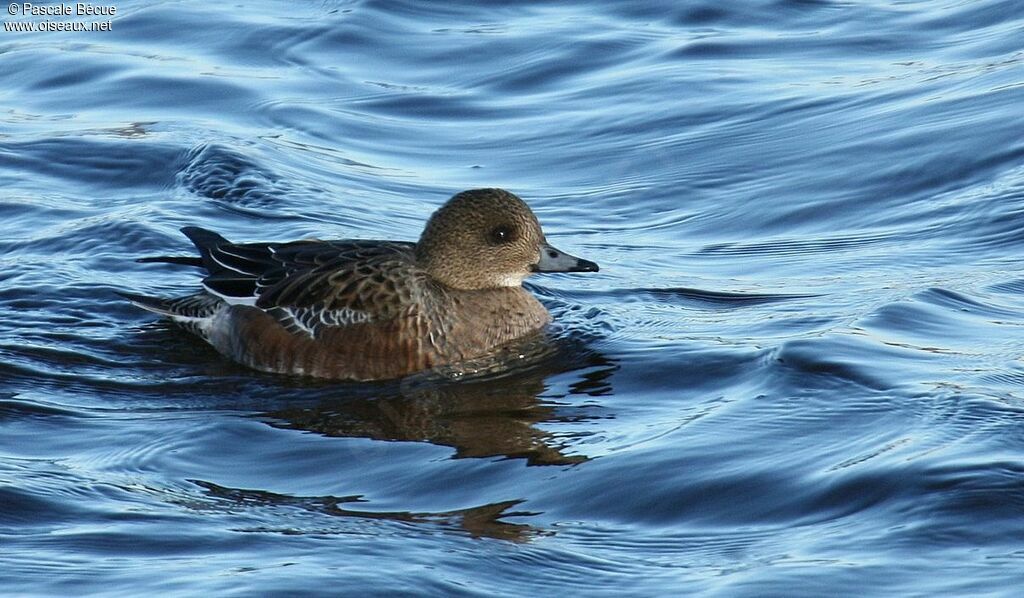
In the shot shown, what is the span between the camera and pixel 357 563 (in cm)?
603

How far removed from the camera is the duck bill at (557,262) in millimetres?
8906

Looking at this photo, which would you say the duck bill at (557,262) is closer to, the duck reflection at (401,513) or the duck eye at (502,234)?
the duck eye at (502,234)

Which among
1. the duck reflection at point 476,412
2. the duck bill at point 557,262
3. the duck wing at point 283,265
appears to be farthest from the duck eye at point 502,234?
the duck reflection at point 476,412

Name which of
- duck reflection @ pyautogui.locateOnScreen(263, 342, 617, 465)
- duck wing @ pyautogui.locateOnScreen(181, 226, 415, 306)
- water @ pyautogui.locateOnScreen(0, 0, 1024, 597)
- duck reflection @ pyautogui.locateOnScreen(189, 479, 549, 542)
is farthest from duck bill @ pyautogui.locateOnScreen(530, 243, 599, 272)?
duck reflection @ pyautogui.locateOnScreen(189, 479, 549, 542)

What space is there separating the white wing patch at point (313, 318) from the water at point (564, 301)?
1.10 feet

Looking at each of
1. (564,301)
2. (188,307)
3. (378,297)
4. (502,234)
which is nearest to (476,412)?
(378,297)

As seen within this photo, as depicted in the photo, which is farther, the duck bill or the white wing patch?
the duck bill

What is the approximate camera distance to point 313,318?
8852mm

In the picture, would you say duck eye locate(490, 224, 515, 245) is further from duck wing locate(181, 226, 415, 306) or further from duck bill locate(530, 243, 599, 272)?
duck wing locate(181, 226, 415, 306)

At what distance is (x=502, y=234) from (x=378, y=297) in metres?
0.73

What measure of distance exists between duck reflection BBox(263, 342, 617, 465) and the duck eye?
2.26ft

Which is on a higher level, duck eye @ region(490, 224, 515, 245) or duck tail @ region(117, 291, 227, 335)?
duck eye @ region(490, 224, 515, 245)

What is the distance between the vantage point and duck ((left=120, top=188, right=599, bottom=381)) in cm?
868

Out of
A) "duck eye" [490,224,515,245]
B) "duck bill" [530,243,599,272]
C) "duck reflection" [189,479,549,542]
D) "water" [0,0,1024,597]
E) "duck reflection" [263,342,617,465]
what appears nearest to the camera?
"water" [0,0,1024,597]
